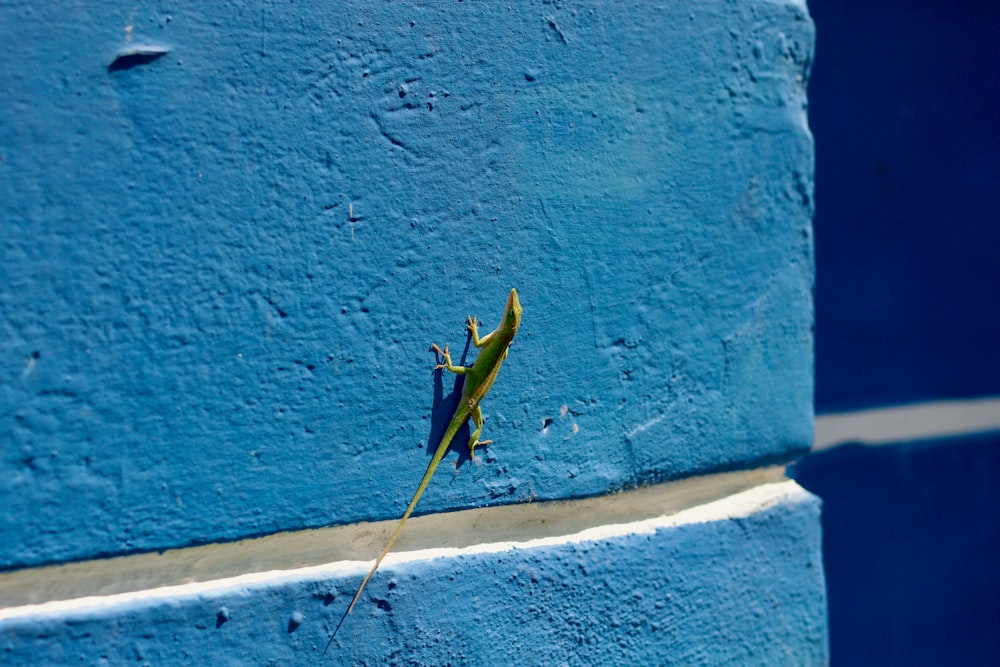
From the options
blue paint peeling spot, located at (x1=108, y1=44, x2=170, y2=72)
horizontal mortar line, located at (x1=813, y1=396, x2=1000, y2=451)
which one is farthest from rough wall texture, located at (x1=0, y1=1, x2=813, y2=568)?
horizontal mortar line, located at (x1=813, y1=396, x2=1000, y2=451)

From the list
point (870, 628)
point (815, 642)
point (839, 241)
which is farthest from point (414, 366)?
point (870, 628)

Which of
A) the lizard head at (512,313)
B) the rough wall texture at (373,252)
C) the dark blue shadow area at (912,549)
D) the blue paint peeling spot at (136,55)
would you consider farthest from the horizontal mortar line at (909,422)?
the blue paint peeling spot at (136,55)

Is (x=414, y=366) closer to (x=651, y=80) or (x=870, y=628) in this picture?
(x=651, y=80)

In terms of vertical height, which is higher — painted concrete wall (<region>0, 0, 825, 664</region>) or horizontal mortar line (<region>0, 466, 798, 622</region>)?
painted concrete wall (<region>0, 0, 825, 664</region>)

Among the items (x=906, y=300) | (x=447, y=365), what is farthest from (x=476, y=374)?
(x=906, y=300)

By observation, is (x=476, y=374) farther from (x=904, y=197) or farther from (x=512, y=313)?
(x=904, y=197)

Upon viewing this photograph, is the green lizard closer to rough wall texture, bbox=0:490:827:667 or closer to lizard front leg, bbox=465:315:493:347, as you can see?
lizard front leg, bbox=465:315:493:347
